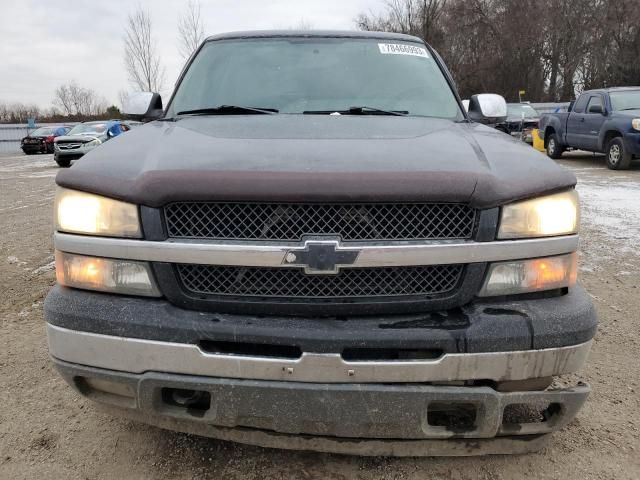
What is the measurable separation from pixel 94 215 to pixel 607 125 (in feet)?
41.9

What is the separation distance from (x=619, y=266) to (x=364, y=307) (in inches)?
156

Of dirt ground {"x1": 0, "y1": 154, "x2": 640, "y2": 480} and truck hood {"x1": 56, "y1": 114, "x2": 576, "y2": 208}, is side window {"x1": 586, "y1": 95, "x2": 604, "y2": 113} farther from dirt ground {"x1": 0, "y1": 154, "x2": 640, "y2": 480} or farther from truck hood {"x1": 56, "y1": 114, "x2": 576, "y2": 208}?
truck hood {"x1": 56, "y1": 114, "x2": 576, "y2": 208}

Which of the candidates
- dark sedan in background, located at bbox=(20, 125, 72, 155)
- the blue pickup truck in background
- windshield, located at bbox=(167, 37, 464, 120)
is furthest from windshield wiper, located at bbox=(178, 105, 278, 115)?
dark sedan in background, located at bbox=(20, 125, 72, 155)

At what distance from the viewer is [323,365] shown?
1.63m

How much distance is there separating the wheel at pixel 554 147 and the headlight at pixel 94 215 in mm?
14847

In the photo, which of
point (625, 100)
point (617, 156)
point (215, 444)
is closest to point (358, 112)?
point (215, 444)

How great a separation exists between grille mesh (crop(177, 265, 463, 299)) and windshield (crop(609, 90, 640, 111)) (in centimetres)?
1243

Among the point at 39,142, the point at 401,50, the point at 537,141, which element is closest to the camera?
the point at 401,50

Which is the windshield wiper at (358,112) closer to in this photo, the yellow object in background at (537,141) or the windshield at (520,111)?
the yellow object in background at (537,141)

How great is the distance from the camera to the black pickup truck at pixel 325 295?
166cm

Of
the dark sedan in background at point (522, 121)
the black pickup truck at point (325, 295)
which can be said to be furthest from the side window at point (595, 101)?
the black pickup truck at point (325, 295)

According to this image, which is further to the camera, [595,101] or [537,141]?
[537,141]

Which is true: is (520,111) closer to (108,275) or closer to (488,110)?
(488,110)

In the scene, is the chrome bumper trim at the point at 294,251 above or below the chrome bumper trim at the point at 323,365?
above
